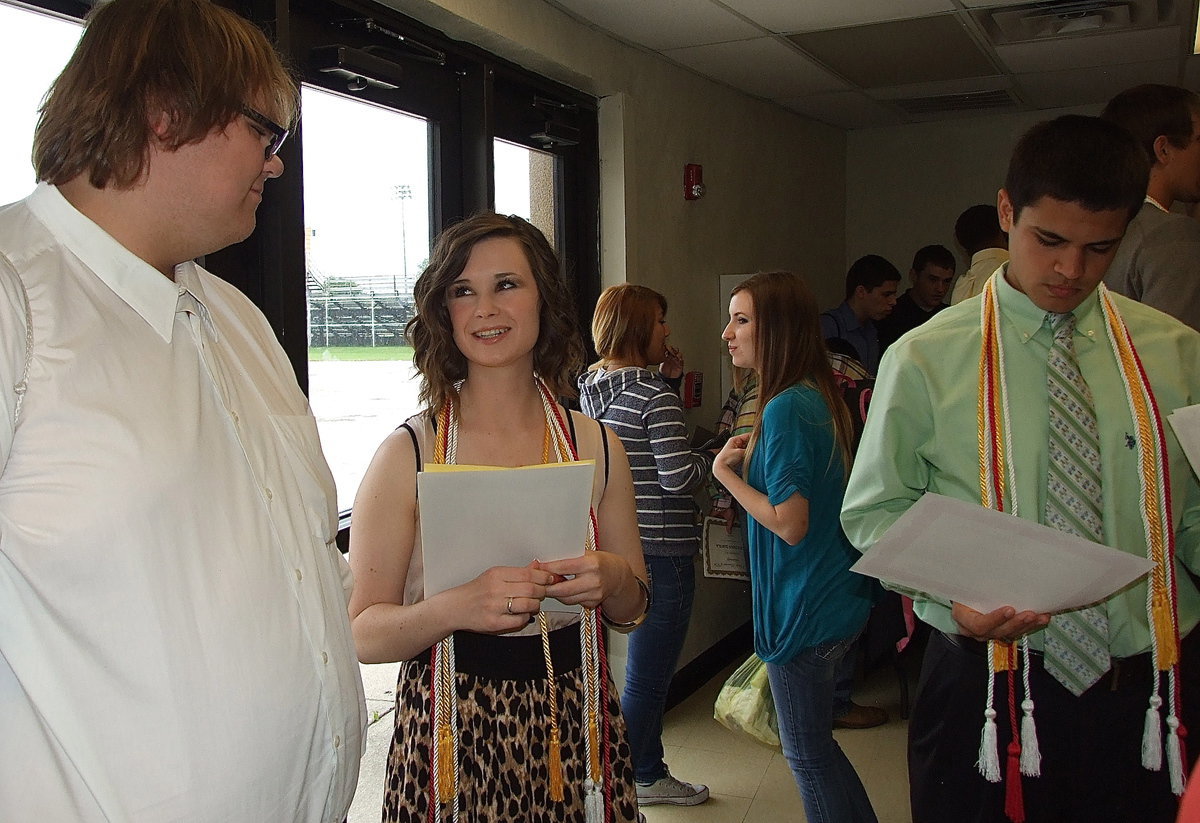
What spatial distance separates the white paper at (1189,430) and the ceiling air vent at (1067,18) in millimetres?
2647

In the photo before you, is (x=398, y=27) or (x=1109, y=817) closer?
(x=1109, y=817)

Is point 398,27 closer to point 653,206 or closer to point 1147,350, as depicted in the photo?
point 653,206

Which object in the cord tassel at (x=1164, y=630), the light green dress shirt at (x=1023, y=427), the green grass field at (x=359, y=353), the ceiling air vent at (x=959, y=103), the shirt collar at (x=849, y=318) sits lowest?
the cord tassel at (x=1164, y=630)

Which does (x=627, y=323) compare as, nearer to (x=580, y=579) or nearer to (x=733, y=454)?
(x=733, y=454)

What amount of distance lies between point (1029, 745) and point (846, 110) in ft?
15.1

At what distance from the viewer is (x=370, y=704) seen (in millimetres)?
3305

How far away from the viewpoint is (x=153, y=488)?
39.7 inches

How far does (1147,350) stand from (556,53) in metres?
2.21

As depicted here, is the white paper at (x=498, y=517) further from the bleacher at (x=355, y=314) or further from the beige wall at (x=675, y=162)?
the beige wall at (x=675, y=162)

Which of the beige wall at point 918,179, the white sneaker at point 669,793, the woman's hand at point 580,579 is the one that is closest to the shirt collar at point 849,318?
the beige wall at point 918,179

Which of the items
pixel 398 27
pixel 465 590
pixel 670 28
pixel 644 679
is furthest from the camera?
pixel 670 28

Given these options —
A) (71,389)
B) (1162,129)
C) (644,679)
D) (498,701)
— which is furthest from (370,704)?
(1162,129)

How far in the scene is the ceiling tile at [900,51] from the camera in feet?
12.1

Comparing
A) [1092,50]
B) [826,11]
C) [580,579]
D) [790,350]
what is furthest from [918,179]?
[580,579]
